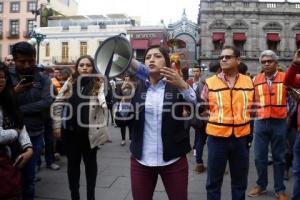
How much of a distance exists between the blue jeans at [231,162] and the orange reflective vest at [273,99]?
896mm

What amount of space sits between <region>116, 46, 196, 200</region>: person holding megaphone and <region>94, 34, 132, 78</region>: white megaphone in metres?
0.24

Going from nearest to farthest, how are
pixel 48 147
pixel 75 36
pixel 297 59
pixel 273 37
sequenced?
pixel 297 59 → pixel 48 147 → pixel 273 37 → pixel 75 36

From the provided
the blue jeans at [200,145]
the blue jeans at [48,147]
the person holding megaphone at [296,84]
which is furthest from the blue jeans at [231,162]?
the blue jeans at [48,147]

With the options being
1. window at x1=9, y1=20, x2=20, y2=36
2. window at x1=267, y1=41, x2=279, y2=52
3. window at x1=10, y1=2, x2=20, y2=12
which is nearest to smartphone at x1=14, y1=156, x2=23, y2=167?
window at x1=267, y1=41, x2=279, y2=52

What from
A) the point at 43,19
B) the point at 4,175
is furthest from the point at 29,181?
the point at 43,19

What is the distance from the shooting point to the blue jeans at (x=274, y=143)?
4.62m

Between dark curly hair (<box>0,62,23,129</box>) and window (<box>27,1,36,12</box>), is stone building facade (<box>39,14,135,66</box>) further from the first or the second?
dark curly hair (<box>0,62,23,129</box>)

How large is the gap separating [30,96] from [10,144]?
46.4 inches

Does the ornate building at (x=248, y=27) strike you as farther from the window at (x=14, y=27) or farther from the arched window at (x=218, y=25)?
the window at (x=14, y=27)

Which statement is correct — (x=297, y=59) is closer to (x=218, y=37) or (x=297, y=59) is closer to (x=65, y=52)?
(x=218, y=37)

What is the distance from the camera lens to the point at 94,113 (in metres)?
4.14

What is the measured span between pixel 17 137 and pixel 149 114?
1.02 metres

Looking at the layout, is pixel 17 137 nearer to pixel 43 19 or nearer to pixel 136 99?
pixel 136 99

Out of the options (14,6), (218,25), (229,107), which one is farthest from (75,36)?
(229,107)
